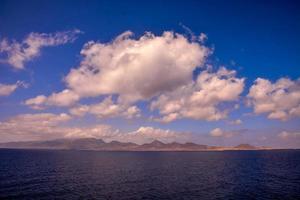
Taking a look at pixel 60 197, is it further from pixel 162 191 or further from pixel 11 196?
pixel 162 191

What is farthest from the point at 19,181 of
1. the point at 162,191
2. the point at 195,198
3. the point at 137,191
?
the point at 195,198

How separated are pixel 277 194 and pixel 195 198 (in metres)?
23.6

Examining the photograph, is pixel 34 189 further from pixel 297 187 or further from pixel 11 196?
pixel 297 187

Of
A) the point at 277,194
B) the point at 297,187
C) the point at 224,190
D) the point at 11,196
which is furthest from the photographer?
the point at 297,187

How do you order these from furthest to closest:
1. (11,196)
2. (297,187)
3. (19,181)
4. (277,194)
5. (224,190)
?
1. (19,181)
2. (297,187)
3. (224,190)
4. (277,194)
5. (11,196)

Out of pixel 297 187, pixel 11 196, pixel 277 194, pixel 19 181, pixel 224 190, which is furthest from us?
pixel 19 181

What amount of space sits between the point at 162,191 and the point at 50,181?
131 ft

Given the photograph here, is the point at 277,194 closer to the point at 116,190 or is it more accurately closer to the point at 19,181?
the point at 116,190

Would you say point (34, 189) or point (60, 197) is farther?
point (34, 189)

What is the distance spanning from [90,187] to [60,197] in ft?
43.7

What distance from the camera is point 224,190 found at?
2810 inches

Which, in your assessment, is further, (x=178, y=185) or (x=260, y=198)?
(x=178, y=185)

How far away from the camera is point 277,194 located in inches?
2630

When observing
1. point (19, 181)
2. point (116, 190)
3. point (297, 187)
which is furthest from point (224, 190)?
point (19, 181)
